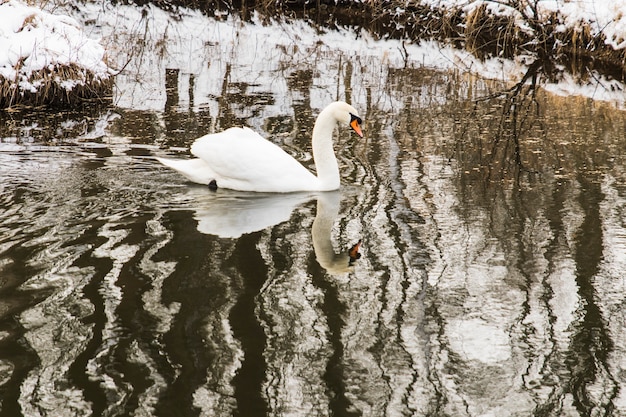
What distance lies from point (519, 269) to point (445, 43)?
45.1 ft

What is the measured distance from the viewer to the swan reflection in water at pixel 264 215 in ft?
22.0

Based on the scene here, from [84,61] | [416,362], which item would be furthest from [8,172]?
[416,362]

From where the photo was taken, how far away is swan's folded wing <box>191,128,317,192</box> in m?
8.27

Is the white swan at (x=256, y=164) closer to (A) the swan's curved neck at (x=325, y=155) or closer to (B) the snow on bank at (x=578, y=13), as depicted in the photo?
(A) the swan's curved neck at (x=325, y=155)

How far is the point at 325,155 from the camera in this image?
851 cm

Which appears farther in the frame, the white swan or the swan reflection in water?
the white swan

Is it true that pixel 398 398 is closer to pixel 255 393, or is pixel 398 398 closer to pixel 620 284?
pixel 255 393

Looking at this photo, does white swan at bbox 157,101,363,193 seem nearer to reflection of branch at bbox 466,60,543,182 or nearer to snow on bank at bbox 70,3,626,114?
reflection of branch at bbox 466,60,543,182

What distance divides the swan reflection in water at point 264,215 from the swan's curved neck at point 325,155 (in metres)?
0.11

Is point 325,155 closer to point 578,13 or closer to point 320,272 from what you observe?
point 320,272

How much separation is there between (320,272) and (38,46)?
7.34 metres

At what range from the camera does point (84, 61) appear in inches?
492

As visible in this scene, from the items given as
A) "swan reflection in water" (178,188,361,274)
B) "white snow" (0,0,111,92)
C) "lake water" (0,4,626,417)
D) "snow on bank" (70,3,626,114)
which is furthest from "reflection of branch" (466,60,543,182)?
"white snow" (0,0,111,92)

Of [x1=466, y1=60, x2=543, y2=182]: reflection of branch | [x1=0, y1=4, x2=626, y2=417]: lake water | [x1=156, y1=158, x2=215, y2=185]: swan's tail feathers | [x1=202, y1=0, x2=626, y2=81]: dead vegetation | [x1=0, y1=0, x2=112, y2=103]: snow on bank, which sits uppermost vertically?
[x1=202, y1=0, x2=626, y2=81]: dead vegetation
